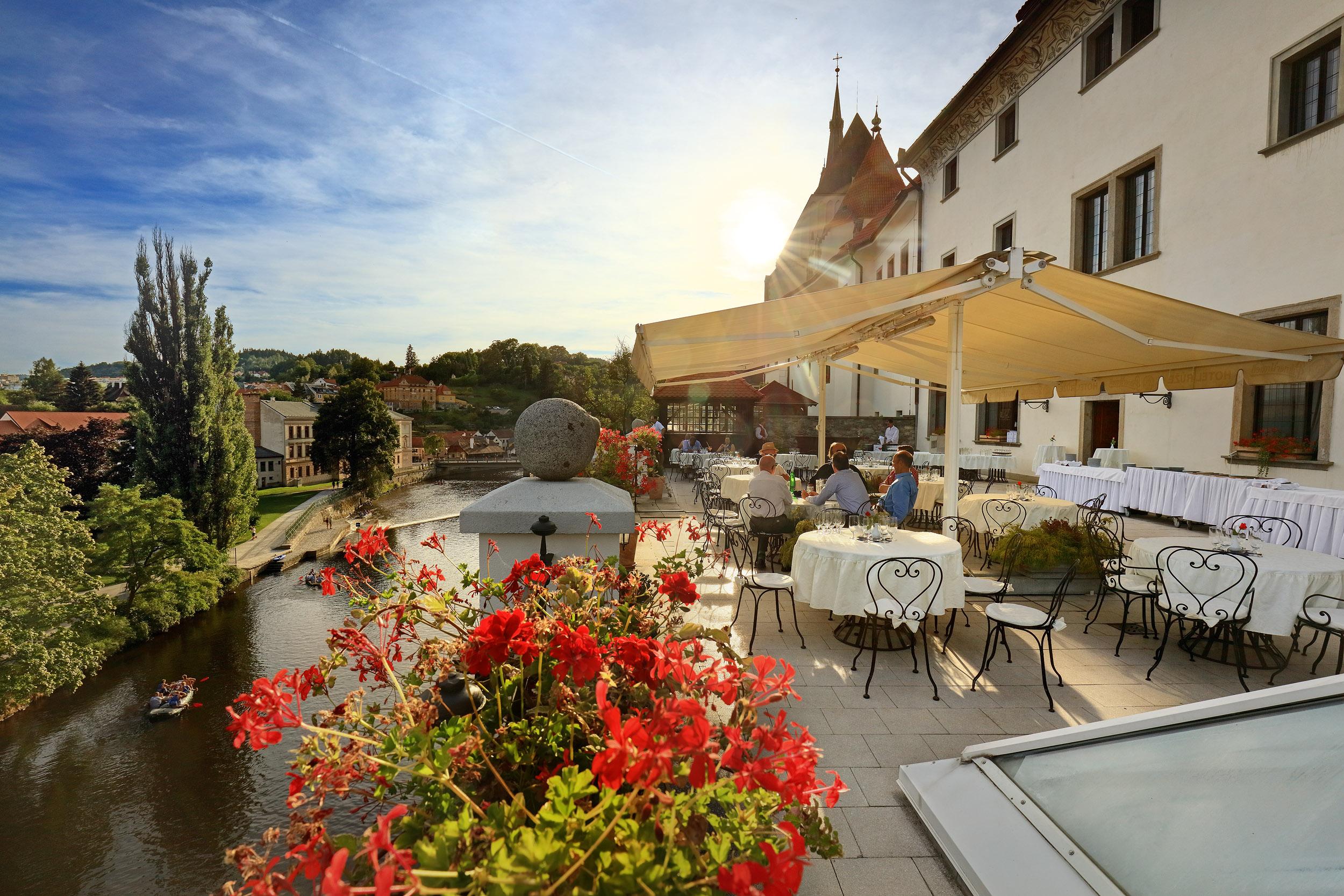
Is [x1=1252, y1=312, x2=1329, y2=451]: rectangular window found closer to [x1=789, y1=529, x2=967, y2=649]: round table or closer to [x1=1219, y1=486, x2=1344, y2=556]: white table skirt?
[x1=1219, y1=486, x2=1344, y2=556]: white table skirt

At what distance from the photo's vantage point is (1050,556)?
5879 mm

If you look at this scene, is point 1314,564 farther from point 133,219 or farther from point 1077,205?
point 133,219

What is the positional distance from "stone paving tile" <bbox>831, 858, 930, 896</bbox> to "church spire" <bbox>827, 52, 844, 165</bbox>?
3947 centimetres

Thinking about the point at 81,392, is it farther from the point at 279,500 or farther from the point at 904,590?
the point at 904,590

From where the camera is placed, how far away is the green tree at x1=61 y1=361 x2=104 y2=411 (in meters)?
70.6

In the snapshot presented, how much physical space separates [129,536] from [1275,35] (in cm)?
2713

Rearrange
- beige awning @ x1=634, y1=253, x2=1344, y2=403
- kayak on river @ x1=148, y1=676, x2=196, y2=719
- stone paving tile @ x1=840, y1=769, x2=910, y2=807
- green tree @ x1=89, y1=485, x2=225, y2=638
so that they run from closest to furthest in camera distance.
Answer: stone paving tile @ x1=840, y1=769, x2=910, y2=807 < beige awning @ x1=634, y1=253, x2=1344, y2=403 < kayak on river @ x1=148, y1=676, x2=196, y2=719 < green tree @ x1=89, y1=485, x2=225, y2=638

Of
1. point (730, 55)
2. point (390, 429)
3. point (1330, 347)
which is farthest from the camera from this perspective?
point (390, 429)

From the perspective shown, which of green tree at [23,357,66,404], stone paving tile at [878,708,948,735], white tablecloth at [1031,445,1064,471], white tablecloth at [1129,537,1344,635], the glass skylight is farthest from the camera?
green tree at [23,357,66,404]

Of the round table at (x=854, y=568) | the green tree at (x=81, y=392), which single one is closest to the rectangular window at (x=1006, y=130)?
the round table at (x=854, y=568)

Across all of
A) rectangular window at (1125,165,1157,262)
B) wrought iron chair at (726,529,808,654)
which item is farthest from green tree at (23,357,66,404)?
rectangular window at (1125,165,1157,262)

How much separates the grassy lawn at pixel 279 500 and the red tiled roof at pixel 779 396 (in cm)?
2539

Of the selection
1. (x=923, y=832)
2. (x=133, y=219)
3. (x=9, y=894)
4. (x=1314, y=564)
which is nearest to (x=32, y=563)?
(x=9, y=894)

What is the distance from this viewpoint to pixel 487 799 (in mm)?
1399
